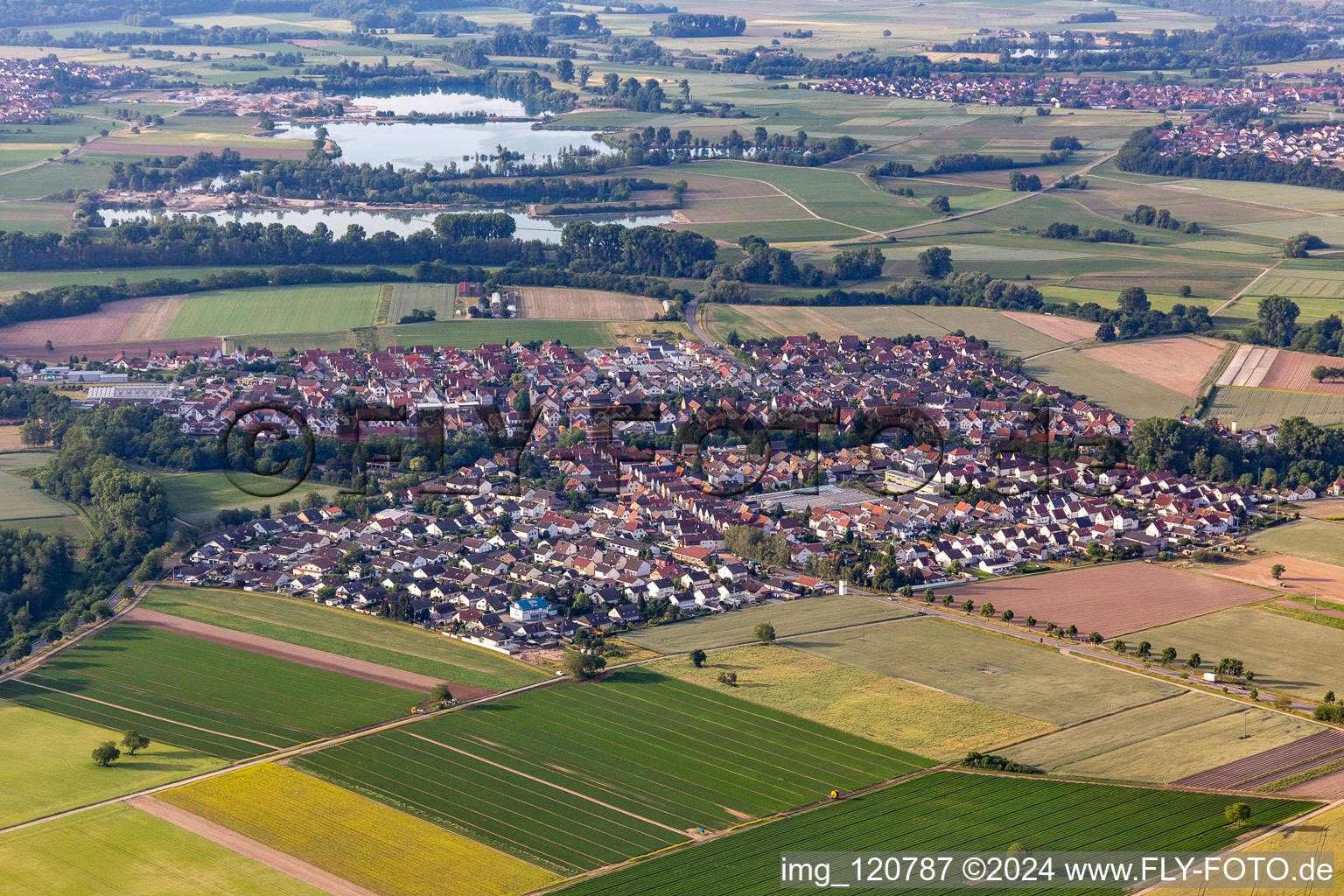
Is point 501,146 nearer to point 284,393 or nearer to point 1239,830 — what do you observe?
point 284,393

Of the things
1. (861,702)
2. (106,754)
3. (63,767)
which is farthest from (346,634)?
(861,702)

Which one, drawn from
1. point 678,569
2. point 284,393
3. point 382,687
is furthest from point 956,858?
point 284,393

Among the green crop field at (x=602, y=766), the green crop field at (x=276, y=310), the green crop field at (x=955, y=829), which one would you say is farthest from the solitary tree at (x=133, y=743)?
the green crop field at (x=276, y=310)

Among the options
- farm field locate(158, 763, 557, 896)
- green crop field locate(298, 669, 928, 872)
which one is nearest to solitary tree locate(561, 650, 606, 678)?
green crop field locate(298, 669, 928, 872)

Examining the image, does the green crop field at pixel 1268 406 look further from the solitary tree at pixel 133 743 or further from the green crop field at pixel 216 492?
the solitary tree at pixel 133 743

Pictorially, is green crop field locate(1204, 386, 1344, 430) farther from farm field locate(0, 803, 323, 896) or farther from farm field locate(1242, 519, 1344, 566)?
farm field locate(0, 803, 323, 896)

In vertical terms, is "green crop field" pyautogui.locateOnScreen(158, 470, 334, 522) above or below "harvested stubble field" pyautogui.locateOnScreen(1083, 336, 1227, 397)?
below

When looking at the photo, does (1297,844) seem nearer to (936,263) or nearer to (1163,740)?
(1163,740)
